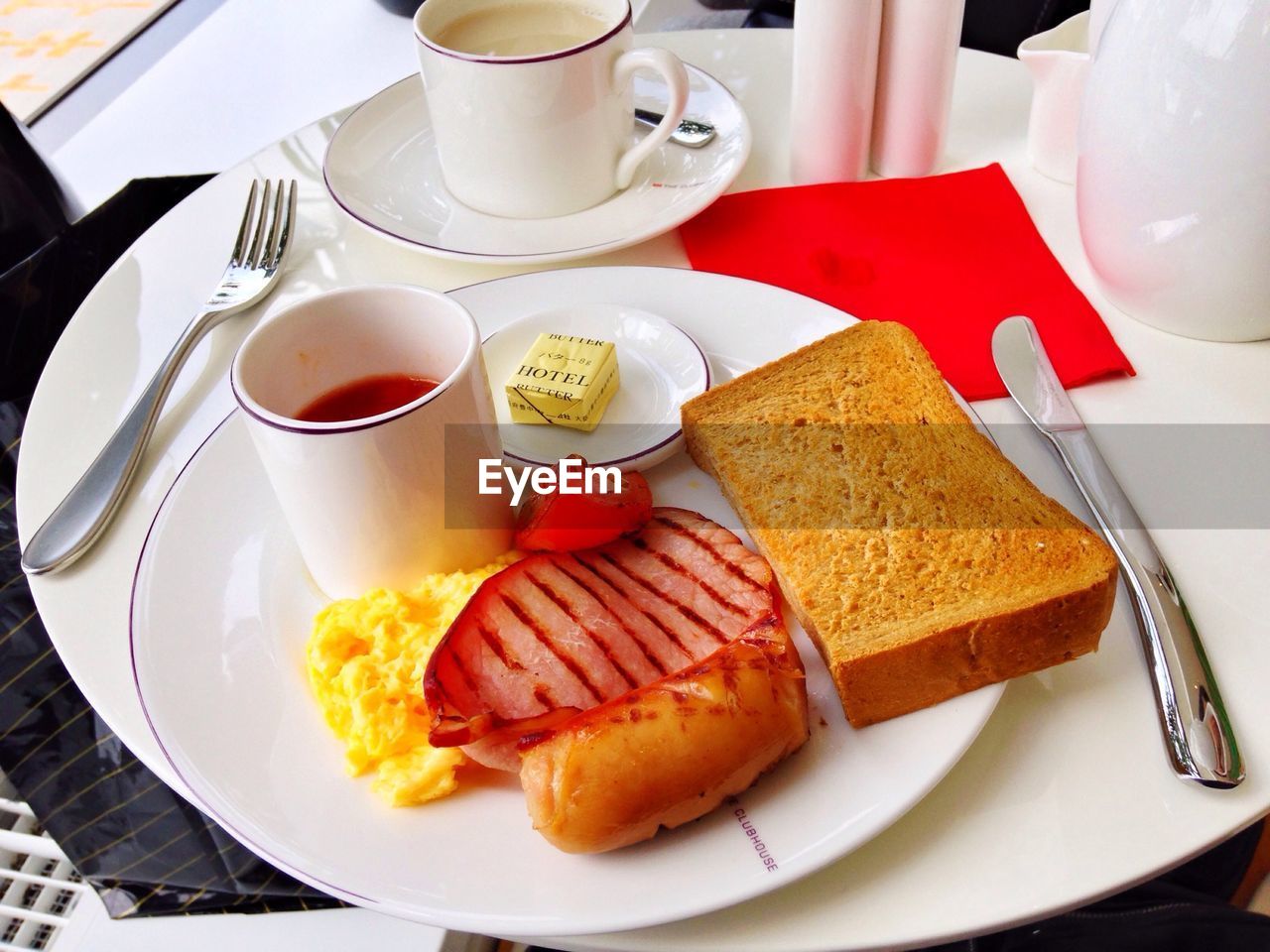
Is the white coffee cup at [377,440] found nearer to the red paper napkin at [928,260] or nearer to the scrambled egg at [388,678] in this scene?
the scrambled egg at [388,678]

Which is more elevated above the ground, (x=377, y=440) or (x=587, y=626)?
(x=377, y=440)

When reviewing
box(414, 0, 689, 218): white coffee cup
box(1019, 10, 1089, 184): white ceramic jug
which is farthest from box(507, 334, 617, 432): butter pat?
box(1019, 10, 1089, 184): white ceramic jug

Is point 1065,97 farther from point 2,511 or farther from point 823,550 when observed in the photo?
point 2,511

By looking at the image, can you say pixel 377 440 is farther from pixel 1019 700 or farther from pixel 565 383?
pixel 1019 700

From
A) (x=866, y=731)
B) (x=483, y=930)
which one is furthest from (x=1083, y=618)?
(x=483, y=930)

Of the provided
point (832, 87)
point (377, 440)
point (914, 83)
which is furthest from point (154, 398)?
point (914, 83)

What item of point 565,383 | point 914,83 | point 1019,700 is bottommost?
point 1019,700
